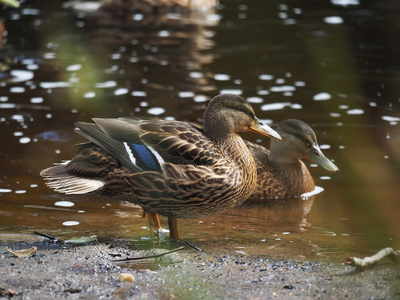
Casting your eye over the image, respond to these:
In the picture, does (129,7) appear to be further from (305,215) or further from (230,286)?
(230,286)

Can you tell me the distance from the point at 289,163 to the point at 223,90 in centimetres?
266

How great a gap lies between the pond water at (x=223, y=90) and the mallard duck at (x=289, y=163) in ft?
0.63

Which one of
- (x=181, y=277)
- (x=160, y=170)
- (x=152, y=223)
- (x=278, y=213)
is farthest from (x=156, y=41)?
(x=181, y=277)

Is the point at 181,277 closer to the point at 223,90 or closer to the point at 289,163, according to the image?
the point at 289,163

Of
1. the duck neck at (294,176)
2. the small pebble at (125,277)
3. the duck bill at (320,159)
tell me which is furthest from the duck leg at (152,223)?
the duck bill at (320,159)

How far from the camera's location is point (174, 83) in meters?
10.2

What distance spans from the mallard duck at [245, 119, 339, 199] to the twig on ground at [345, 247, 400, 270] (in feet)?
8.23

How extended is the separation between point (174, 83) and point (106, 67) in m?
1.31

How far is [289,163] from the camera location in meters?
7.43

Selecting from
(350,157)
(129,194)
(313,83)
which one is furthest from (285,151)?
(313,83)

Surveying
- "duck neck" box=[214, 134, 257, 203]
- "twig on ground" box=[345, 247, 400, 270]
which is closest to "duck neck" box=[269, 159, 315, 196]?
"duck neck" box=[214, 134, 257, 203]

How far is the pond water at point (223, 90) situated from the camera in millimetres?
5988

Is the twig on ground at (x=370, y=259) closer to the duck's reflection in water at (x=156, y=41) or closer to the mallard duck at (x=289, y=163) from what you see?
the mallard duck at (x=289, y=163)

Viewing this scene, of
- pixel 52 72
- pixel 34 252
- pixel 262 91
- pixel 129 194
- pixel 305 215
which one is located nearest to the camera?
pixel 34 252
